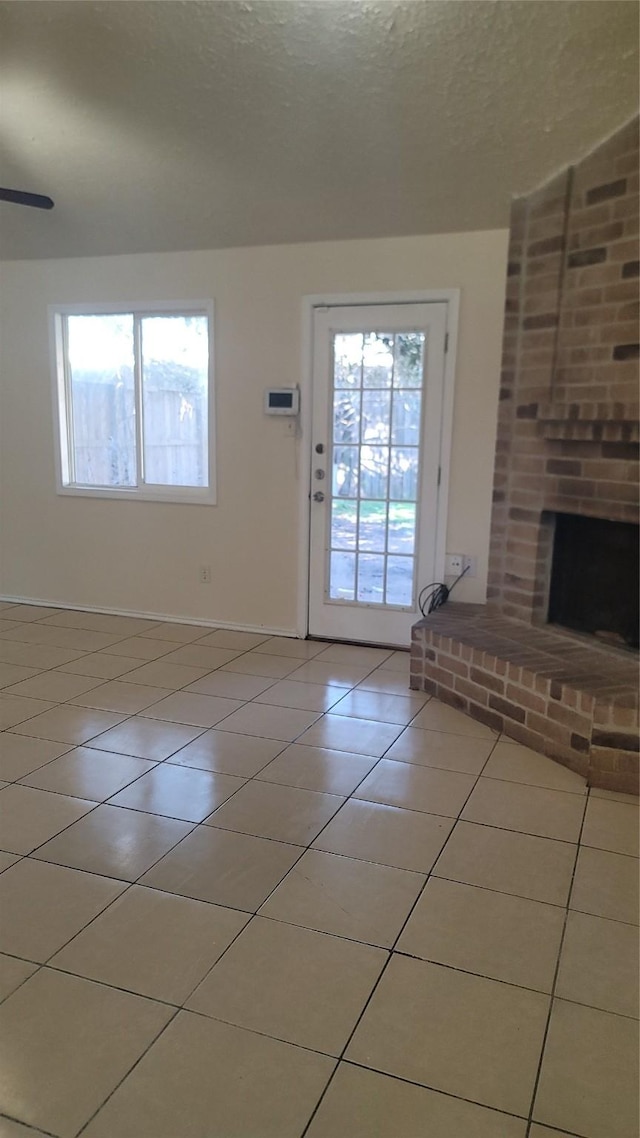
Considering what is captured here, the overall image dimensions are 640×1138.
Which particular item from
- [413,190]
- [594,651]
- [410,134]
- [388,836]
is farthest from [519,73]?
[388,836]

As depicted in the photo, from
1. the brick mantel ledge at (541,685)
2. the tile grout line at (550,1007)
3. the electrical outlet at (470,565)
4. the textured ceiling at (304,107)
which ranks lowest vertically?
the tile grout line at (550,1007)

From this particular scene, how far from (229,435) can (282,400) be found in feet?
1.40

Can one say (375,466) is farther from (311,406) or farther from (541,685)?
(541,685)

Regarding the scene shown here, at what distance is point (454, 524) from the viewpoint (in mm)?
4051

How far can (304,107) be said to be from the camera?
115 inches

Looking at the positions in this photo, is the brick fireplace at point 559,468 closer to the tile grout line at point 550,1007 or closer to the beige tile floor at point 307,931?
the beige tile floor at point 307,931

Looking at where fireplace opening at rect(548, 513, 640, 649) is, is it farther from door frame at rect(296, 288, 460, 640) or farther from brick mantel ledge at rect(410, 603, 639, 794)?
door frame at rect(296, 288, 460, 640)

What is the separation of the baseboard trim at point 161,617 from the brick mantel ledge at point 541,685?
120cm

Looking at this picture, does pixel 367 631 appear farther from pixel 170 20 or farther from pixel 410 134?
pixel 170 20

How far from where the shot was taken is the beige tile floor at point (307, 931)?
1.43 metres

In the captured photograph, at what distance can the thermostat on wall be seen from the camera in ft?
13.8

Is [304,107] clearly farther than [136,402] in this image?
No

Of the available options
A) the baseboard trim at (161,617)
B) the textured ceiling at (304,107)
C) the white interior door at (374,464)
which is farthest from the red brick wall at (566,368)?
the baseboard trim at (161,617)

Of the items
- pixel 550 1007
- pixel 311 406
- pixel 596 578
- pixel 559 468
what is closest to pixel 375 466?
pixel 311 406
